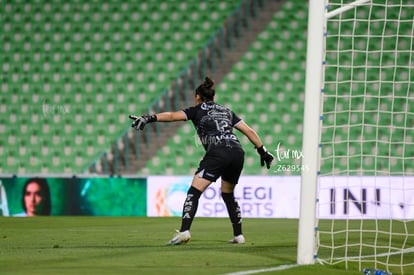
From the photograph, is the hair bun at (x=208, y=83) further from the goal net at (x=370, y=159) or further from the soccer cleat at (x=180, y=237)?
the goal net at (x=370, y=159)

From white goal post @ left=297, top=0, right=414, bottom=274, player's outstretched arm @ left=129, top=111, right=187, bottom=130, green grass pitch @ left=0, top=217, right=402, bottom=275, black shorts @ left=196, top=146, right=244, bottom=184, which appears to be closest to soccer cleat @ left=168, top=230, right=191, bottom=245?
green grass pitch @ left=0, top=217, right=402, bottom=275

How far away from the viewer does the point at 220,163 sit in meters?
10.7

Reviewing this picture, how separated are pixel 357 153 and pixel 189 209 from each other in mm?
11719

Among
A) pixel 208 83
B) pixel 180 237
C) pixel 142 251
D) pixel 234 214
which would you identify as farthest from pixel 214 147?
pixel 142 251

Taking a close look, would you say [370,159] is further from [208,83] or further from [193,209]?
[193,209]

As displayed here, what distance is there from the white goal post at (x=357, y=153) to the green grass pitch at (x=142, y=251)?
572 millimetres

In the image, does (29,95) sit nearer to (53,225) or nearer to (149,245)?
(53,225)

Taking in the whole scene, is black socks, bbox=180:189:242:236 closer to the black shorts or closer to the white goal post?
the black shorts

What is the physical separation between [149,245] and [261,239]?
1823mm

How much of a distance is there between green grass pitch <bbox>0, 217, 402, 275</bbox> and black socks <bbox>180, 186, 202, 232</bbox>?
0.25 meters

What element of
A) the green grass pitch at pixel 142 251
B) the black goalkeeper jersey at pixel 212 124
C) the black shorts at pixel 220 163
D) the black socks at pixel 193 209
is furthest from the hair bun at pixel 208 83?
the green grass pitch at pixel 142 251

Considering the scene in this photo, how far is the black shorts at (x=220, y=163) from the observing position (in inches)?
420

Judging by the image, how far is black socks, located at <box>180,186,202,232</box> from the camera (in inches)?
409

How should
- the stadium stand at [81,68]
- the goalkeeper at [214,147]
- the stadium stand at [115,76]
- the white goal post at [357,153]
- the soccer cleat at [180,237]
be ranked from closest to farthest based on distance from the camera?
the white goal post at [357,153] < the soccer cleat at [180,237] < the goalkeeper at [214,147] < the stadium stand at [115,76] < the stadium stand at [81,68]
